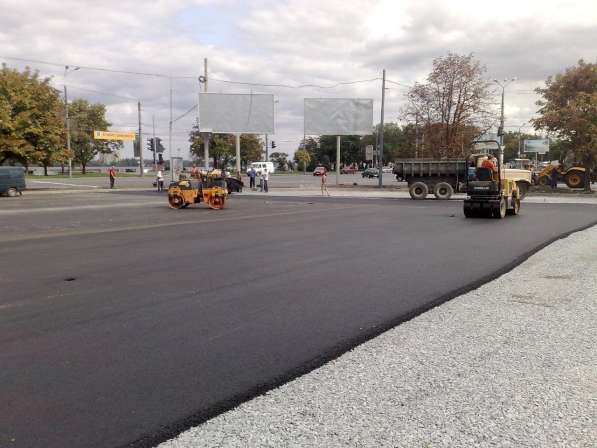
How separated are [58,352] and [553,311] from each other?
538 cm

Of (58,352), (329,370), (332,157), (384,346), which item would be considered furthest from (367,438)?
(332,157)

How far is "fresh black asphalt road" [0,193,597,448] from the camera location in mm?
3613

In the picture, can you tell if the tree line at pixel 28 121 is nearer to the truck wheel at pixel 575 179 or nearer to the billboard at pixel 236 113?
the billboard at pixel 236 113

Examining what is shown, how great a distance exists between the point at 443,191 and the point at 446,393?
25.8 m

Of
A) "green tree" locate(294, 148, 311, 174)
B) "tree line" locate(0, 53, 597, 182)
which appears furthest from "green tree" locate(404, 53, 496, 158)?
"green tree" locate(294, 148, 311, 174)

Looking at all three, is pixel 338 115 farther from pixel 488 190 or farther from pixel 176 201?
pixel 488 190

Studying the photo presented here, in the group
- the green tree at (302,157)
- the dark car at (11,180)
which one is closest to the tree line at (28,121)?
the dark car at (11,180)

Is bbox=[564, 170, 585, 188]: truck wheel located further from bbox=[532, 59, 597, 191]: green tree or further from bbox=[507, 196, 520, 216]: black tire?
bbox=[507, 196, 520, 216]: black tire

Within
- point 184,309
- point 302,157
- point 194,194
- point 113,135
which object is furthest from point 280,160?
point 184,309

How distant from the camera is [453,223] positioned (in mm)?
15617

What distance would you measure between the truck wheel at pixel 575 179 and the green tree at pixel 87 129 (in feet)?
194

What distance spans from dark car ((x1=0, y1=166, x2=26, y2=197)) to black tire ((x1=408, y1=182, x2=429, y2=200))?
22.7m

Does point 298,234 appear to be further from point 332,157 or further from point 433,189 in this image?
point 332,157

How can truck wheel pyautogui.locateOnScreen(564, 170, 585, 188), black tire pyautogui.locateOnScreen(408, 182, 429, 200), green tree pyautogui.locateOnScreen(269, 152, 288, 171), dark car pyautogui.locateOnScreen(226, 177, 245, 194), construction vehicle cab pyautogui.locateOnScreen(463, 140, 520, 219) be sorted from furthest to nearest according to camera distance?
green tree pyautogui.locateOnScreen(269, 152, 288, 171)
truck wheel pyautogui.locateOnScreen(564, 170, 585, 188)
dark car pyautogui.locateOnScreen(226, 177, 245, 194)
black tire pyautogui.locateOnScreen(408, 182, 429, 200)
construction vehicle cab pyautogui.locateOnScreen(463, 140, 520, 219)
